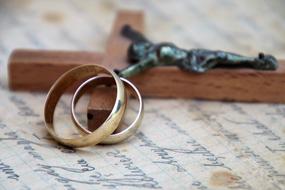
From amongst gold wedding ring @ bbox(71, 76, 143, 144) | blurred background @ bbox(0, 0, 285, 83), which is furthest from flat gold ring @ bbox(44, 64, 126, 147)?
blurred background @ bbox(0, 0, 285, 83)

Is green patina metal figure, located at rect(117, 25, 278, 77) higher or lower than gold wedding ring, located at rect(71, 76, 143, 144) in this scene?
higher

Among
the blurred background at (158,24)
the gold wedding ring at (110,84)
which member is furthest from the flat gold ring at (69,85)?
the blurred background at (158,24)

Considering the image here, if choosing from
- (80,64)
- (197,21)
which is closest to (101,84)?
(80,64)

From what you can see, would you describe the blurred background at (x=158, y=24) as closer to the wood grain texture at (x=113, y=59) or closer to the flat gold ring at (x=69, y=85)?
the wood grain texture at (x=113, y=59)

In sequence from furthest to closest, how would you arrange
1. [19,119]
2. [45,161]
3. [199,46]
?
[199,46] → [19,119] → [45,161]

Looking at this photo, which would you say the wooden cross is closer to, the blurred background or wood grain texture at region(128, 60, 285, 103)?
wood grain texture at region(128, 60, 285, 103)

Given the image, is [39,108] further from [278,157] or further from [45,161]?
[278,157]
